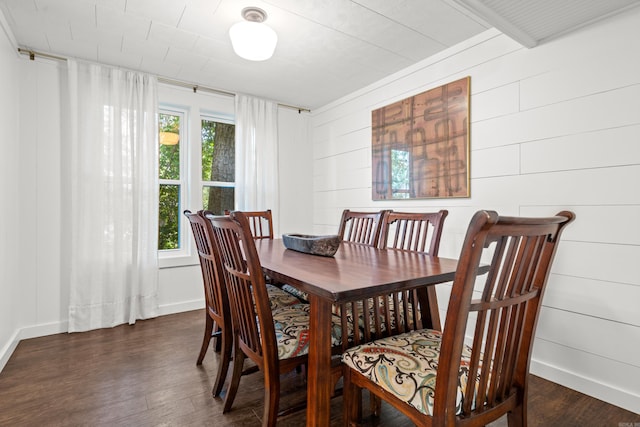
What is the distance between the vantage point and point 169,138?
133 inches

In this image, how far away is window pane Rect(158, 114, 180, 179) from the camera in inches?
131

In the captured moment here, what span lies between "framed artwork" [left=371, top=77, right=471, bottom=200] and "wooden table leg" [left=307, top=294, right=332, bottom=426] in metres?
1.74

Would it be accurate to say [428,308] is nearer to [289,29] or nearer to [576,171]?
[576,171]

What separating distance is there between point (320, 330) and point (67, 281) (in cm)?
270

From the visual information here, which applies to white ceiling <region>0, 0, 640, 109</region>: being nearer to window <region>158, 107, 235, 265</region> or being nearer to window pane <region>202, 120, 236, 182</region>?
window <region>158, 107, 235, 265</region>

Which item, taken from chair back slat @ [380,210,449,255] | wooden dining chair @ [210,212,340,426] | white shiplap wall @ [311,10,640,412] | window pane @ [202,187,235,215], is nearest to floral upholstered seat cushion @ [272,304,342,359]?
wooden dining chair @ [210,212,340,426]

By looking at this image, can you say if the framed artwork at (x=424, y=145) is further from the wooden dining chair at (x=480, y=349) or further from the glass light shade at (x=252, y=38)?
the wooden dining chair at (x=480, y=349)

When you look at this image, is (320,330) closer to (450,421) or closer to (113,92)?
(450,421)

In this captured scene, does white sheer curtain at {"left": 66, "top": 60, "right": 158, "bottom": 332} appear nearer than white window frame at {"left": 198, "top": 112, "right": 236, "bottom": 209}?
Yes

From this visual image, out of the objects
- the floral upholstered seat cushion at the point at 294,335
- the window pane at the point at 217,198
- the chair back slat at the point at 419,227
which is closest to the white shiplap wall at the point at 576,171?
the chair back slat at the point at 419,227

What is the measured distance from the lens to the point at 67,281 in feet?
9.11

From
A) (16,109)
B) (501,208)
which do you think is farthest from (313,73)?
(16,109)

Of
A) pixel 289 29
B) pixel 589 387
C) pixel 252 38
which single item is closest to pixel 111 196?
pixel 252 38

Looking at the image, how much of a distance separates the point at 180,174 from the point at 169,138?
15.4 inches
